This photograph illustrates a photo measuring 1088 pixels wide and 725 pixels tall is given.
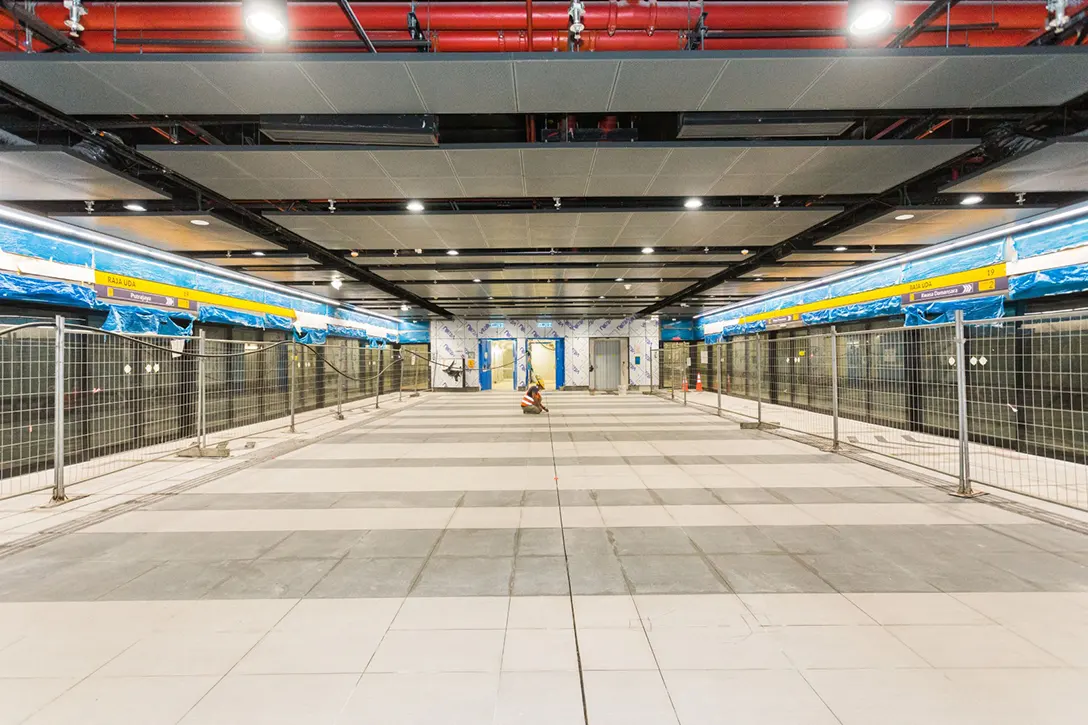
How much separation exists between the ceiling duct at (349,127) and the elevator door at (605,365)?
2033 centimetres

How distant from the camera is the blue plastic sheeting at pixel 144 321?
7.52 meters

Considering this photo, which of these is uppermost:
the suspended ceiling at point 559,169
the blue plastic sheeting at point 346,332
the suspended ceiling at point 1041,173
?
the suspended ceiling at point 559,169

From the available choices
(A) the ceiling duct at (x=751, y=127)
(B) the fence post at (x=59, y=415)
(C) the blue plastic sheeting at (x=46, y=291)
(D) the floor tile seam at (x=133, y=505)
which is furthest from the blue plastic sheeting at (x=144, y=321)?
(A) the ceiling duct at (x=751, y=127)

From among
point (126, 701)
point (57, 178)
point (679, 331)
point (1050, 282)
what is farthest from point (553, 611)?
point (679, 331)

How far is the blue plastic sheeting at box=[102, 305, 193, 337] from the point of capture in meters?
7.52

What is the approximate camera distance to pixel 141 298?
8.44 m

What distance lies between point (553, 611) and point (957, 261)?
1064cm

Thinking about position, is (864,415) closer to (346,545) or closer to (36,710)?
(346,545)

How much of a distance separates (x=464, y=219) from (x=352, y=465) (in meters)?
4.31

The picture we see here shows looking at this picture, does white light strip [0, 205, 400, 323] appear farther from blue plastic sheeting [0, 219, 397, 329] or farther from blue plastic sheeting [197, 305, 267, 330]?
blue plastic sheeting [197, 305, 267, 330]

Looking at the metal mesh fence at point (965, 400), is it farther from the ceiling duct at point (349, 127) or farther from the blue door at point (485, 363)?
the blue door at point (485, 363)

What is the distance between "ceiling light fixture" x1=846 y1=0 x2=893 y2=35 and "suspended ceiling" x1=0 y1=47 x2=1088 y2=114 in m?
0.27

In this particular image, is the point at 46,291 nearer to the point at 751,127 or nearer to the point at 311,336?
the point at 311,336

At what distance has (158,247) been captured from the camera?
8.73 m
